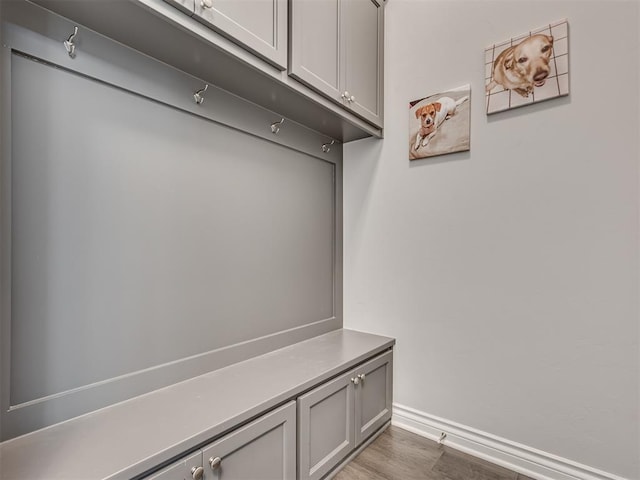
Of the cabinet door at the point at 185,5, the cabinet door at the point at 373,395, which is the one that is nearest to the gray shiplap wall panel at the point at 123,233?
the cabinet door at the point at 185,5

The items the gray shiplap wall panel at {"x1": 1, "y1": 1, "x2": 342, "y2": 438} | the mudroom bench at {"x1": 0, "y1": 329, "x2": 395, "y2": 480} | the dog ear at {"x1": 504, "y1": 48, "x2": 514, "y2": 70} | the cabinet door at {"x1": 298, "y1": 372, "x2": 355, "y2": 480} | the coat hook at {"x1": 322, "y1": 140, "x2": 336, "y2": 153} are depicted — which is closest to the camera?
the mudroom bench at {"x1": 0, "y1": 329, "x2": 395, "y2": 480}

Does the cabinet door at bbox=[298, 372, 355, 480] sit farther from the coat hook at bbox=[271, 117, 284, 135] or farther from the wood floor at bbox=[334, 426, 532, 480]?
the coat hook at bbox=[271, 117, 284, 135]

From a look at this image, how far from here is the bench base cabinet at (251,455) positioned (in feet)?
3.18

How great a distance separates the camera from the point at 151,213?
126 centimetres

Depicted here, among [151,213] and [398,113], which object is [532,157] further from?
[151,213]

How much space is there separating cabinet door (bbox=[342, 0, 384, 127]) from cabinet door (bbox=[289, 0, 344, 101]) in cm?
9

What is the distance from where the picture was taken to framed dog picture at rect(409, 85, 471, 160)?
1.74m

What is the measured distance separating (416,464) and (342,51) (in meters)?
2.18

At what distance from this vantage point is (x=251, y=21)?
4.07ft

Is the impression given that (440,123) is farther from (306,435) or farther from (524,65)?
(306,435)

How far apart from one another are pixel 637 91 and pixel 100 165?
2.14 m

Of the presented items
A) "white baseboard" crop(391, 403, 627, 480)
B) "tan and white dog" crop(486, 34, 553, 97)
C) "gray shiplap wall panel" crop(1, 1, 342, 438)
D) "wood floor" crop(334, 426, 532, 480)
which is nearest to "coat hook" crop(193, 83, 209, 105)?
"gray shiplap wall panel" crop(1, 1, 342, 438)

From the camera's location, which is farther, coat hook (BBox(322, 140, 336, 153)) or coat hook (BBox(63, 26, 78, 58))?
coat hook (BBox(322, 140, 336, 153))

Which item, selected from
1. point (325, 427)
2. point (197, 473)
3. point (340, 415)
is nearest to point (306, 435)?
point (325, 427)
